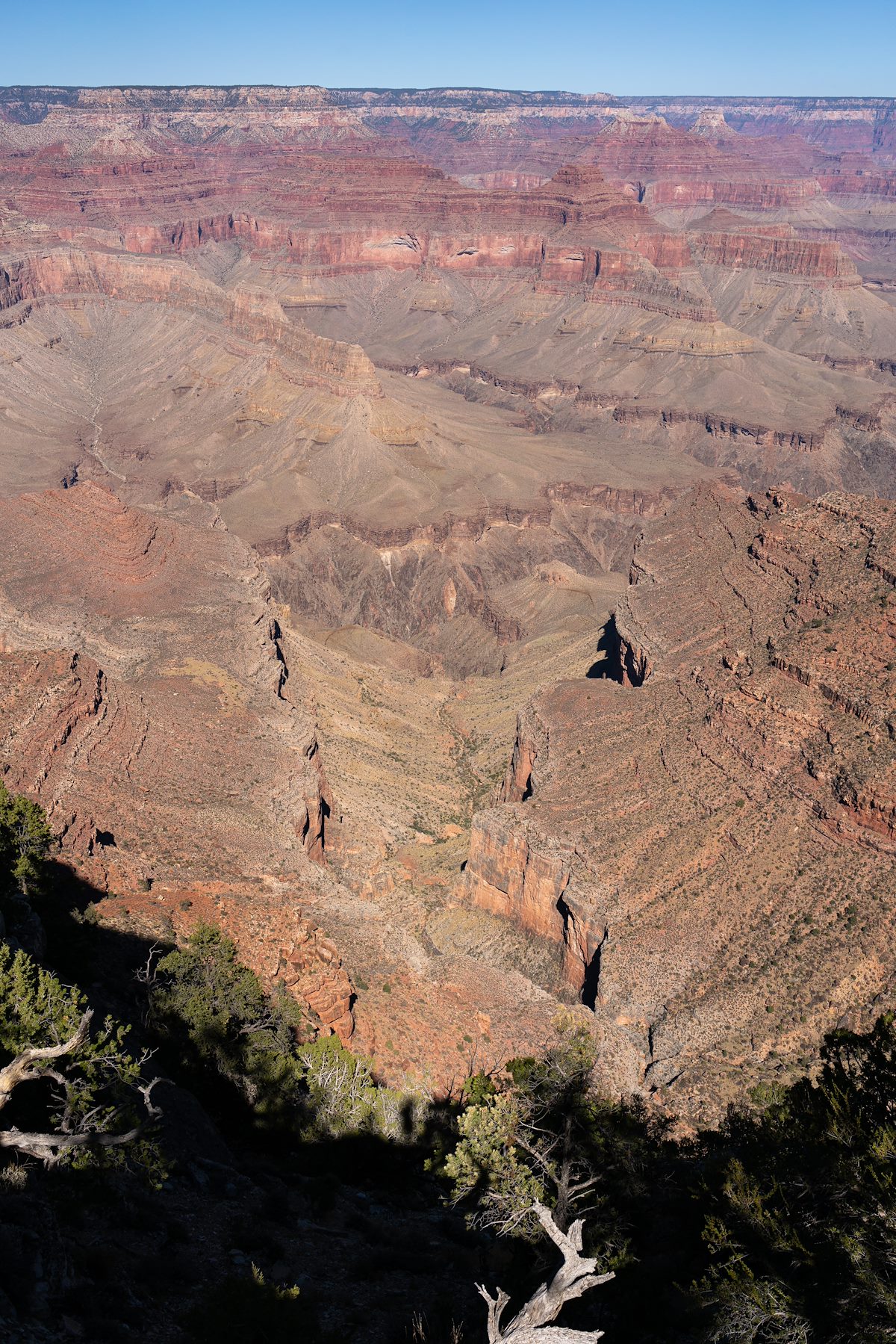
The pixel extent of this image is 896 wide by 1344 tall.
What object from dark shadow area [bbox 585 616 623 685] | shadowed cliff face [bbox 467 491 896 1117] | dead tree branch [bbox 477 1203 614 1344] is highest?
dead tree branch [bbox 477 1203 614 1344]

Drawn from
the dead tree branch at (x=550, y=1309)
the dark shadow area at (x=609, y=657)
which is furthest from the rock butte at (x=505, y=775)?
the dead tree branch at (x=550, y=1309)

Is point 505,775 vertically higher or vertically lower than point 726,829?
lower

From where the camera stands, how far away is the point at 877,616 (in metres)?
51.6

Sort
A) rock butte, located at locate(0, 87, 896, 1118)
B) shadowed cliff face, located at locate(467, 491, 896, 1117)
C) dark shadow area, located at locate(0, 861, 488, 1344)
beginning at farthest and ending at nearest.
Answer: rock butte, located at locate(0, 87, 896, 1118)
shadowed cliff face, located at locate(467, 491, 896, 1117)
dark shadow area, located at locate(0, 861, 488, 1344)

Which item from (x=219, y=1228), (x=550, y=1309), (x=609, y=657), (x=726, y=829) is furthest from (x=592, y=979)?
(x=609, y=657)

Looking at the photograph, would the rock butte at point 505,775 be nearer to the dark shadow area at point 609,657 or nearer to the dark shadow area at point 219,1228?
the dark shadow area at point 609,657

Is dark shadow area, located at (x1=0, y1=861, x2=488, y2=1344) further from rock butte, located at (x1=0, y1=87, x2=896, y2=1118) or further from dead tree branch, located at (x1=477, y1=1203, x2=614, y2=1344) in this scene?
rock butte, located at (x1=0, y1=87, x2=896, y2=1118)

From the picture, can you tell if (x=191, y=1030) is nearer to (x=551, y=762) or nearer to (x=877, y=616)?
(x=551, y=762)

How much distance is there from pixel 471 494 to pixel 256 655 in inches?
2906

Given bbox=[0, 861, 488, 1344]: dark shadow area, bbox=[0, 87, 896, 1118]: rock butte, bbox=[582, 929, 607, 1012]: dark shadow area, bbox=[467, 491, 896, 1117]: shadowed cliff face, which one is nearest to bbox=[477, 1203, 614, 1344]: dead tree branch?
bbox=[0, 861, 488, 1344]: dark shadow area

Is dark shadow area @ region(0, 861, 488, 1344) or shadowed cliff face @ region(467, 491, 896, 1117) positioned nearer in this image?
dark shadow area @ region(0, 861, 488, 1344)

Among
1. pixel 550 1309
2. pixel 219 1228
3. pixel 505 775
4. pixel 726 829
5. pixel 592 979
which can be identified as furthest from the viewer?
pixel 505 775

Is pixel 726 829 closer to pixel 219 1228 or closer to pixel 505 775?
pixel 505 775

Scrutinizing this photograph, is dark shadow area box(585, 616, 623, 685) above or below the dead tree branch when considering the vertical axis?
below
